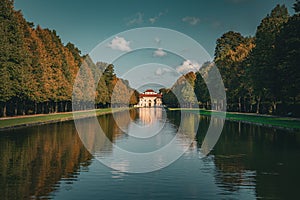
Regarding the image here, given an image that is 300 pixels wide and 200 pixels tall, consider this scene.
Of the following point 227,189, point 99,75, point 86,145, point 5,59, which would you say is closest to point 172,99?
point 99,75

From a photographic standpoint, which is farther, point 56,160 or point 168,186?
point 56,160

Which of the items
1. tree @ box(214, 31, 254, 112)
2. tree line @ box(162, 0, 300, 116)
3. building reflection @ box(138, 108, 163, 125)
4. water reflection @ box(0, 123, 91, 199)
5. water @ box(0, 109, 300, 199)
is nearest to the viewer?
water @ box(0, 109, 300, 199)

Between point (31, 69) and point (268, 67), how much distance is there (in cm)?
3509

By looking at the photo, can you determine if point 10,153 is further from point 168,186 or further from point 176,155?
point 168,186

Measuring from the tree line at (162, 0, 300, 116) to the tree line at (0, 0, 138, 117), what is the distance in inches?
1308

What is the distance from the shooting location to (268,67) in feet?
177

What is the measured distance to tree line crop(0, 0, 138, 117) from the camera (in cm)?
5212

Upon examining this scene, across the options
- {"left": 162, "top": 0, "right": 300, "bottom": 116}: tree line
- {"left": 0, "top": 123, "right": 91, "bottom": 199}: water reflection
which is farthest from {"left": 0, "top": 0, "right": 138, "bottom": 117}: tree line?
{"left": 162, "top": 0, "right": 300, "bottom": 116}: tree line

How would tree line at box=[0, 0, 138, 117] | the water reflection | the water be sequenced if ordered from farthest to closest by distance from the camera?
tree line at box=[0, 0, 138, 117]
the water reflection
the water

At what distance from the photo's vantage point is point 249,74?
64.8 meters

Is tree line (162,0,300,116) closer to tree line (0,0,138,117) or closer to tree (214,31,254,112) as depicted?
tree (214,31,254,112)

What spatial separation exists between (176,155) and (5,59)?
122 ft

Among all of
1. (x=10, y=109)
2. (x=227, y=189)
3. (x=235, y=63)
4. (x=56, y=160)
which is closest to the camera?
(x=227, y=189)

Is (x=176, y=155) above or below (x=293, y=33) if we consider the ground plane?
below
